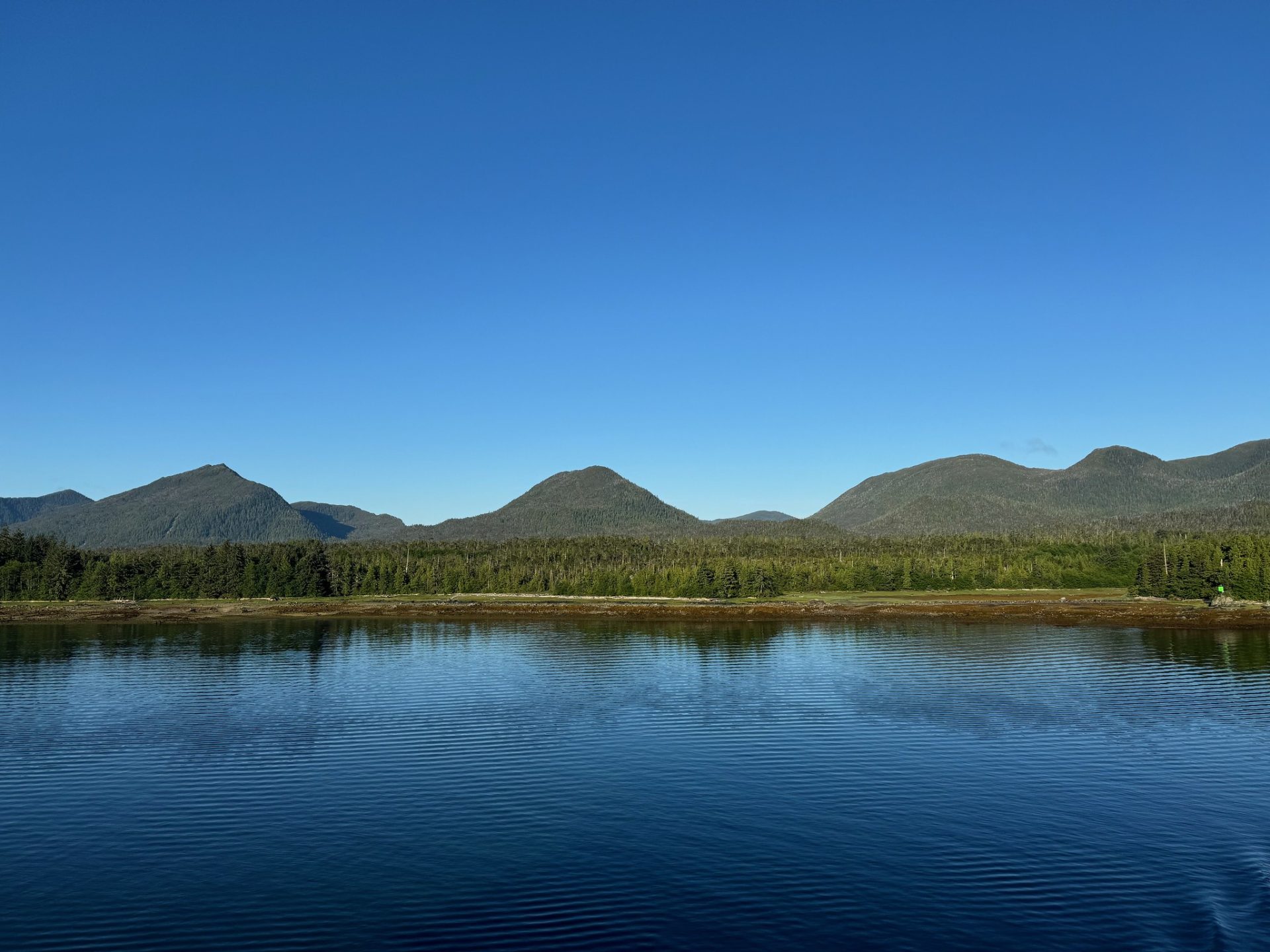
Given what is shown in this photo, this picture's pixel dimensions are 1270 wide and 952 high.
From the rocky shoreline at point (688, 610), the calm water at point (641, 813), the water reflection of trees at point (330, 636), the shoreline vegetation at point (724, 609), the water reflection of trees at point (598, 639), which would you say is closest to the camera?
the calm water at point (641, 813)

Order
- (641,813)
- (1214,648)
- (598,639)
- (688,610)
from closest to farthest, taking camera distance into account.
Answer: (641,813) → (1214,648) → (598,639) → (688,610)

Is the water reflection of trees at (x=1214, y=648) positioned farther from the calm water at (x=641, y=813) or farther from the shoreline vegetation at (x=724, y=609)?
the shoreline vegetation at (x=724, y=609)

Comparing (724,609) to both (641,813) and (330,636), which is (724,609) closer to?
(330,636)

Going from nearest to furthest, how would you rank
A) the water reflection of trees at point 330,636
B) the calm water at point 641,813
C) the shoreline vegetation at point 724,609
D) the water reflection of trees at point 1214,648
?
1. the calm water at point 641,813
2. the water reflection of trees at point 1214,648
3. the water reflection of trees at point 330,636
4. the shoreline vegetation at point 724,609

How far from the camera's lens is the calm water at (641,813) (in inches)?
Answer: 1084

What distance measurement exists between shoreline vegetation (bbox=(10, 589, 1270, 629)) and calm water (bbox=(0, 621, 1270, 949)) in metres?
63.3

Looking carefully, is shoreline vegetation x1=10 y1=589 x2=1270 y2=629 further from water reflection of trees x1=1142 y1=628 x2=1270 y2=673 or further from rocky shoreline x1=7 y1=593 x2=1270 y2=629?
water reflection of trees x1=1142 y1=628 x2=1270 y2=673

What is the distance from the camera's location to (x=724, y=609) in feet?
541

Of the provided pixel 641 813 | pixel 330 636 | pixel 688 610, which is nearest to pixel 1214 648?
pixel 688 610

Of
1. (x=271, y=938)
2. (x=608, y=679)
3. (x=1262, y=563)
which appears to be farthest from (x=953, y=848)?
(x=1262, y=563)

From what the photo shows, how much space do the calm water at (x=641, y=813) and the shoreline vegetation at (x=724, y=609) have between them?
63292 mm

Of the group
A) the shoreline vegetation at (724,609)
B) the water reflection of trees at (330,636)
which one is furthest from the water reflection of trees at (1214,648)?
the water reflection of trees at (330,636)

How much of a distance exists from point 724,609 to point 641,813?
127688 millimetres

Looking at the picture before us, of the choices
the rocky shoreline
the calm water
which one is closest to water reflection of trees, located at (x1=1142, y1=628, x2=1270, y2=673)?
the calm water
